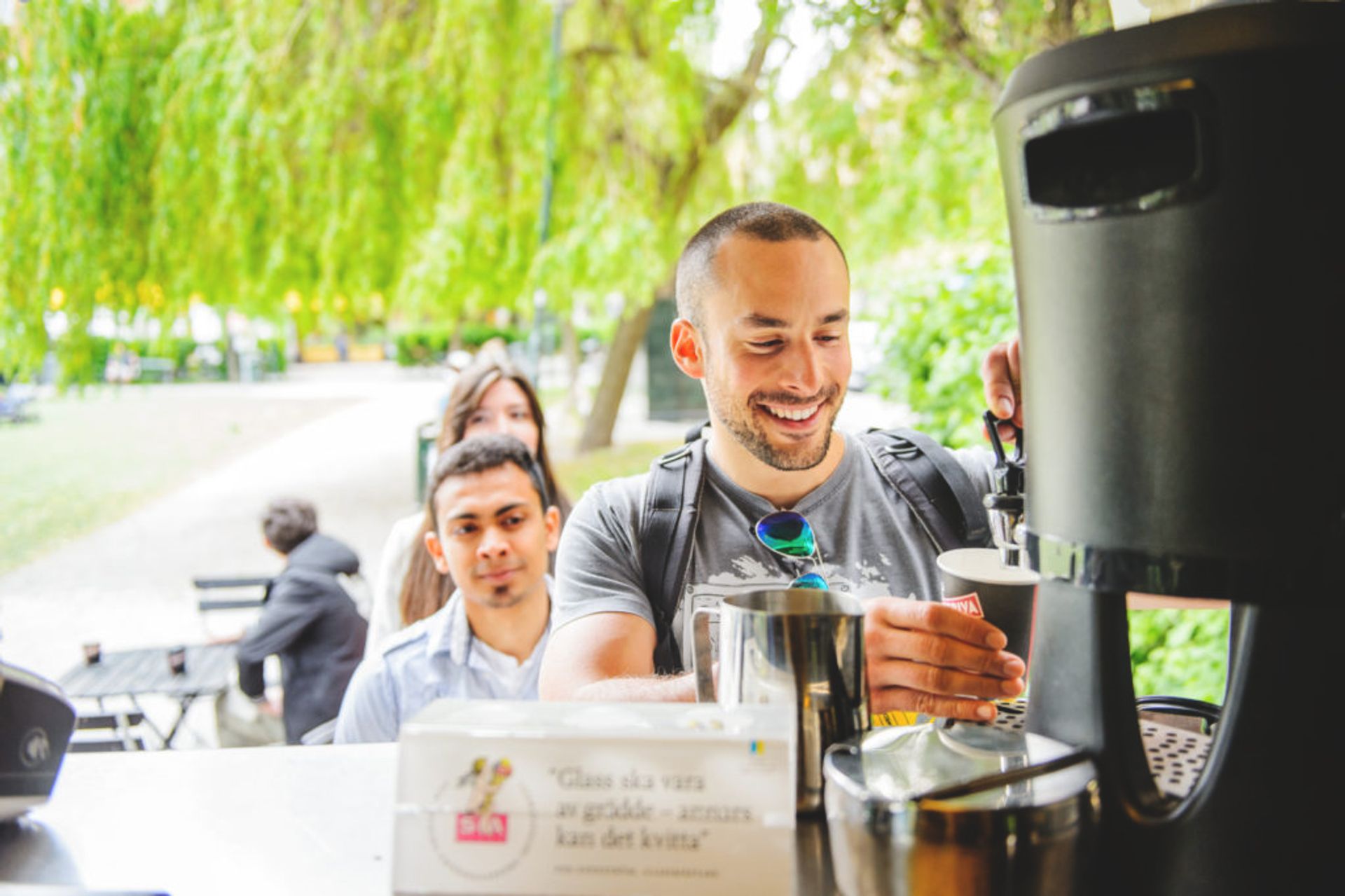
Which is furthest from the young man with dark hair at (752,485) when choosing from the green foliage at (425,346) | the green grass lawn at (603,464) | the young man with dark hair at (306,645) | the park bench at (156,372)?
the green foliage at (425,346)

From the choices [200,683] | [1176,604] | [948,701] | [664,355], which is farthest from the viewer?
[664,355]

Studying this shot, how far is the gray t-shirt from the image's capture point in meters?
1.56

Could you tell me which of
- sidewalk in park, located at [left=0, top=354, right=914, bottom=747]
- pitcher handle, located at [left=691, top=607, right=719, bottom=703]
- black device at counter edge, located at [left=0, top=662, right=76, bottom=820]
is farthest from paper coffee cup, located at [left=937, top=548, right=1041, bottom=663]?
sidewalk in park, located at [left=0, top=354, right=914, bottom=747]

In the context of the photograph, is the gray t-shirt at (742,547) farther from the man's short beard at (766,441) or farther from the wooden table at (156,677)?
the wooden table at (156,677)

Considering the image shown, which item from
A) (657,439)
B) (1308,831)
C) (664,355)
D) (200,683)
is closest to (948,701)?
(1308,831)

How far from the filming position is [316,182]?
4984mm

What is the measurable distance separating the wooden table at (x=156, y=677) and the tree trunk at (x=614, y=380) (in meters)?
3.95

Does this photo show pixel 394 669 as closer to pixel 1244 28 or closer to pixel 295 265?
pixel 1244 28

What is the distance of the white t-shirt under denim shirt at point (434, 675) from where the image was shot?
2312mm

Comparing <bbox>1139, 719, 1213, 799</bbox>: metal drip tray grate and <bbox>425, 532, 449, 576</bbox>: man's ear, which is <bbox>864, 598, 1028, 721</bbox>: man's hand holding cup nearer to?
<bbox>1139, 719, 1213, 799</bbox>: metal drip tray grate

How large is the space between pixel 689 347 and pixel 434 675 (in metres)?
1.12

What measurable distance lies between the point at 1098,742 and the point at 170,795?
96 centimetres

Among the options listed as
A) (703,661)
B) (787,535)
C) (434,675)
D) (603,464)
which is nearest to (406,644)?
(434,675)

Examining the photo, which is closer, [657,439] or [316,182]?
[316,182]
